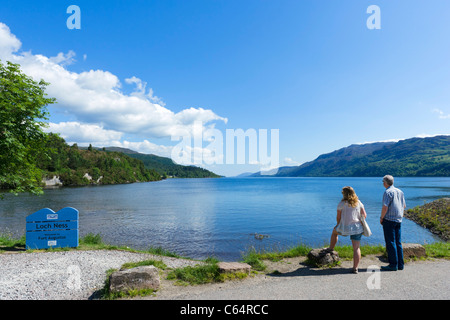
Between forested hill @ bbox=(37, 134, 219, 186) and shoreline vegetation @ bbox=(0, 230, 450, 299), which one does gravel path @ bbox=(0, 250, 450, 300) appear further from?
forested hill @ bbox=(37, 134, 219, 186)

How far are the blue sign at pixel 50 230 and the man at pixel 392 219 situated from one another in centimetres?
1210

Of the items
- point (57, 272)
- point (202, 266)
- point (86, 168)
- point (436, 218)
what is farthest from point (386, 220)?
point (86, 168)

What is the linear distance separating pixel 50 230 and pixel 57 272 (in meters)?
4.21

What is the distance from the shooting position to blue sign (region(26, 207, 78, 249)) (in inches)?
429

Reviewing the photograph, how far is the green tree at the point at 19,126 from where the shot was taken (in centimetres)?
1067

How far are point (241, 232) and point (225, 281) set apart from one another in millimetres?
17656

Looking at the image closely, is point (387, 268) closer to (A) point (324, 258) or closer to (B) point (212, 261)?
(A) point (324, 258)

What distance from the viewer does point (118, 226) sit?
1027 inches

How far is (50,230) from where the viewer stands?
36.3 ft

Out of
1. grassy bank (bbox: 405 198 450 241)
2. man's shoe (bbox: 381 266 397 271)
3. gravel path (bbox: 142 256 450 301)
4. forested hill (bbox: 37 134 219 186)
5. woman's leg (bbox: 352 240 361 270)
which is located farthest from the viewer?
forested hill (bbox: 37 134 219 186)

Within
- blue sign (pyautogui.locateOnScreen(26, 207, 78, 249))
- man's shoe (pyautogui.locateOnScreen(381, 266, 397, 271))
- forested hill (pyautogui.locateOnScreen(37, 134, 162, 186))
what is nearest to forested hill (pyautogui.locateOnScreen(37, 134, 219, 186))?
forested hill (pyautogui.locateOnScreen(37, 134, 162, 186))

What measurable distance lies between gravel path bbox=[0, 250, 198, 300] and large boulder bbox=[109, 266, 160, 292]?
2.74 feet
